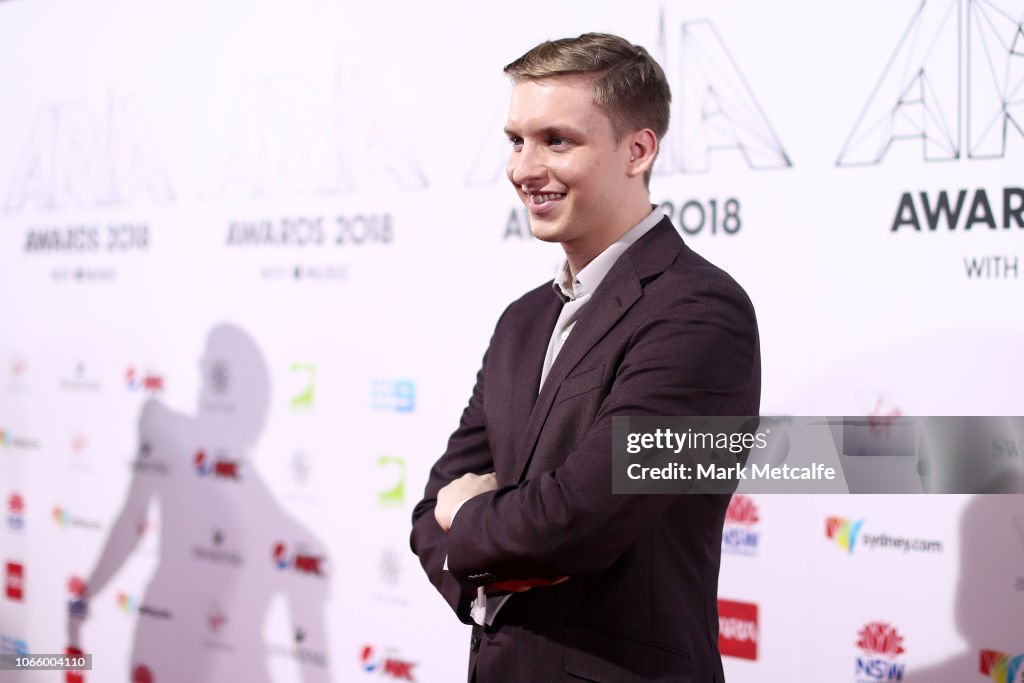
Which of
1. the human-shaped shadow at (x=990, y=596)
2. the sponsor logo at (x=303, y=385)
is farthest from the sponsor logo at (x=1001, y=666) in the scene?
the sponsor logo at (x=303, y=385)

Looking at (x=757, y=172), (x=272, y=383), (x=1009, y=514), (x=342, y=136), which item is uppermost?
(x=342, y=136)

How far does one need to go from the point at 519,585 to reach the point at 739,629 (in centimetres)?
134

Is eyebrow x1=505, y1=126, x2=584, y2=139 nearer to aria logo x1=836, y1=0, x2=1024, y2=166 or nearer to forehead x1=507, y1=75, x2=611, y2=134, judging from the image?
forehead x1=507, y1=75, x2=611, y2=134

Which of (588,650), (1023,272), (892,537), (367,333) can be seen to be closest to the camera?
(588,650)

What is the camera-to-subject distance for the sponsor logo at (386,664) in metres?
3.48

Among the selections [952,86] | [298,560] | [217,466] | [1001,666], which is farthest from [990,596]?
[217,466]

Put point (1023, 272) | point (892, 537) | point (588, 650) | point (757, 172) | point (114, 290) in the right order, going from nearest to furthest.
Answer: point (588, 650) → point (1023, 272) → point (892, 537) → point (757, 172) → point (114, 290)

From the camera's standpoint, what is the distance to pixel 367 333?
356cm

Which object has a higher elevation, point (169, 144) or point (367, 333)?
point (169, 144)

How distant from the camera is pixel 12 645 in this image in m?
4.62

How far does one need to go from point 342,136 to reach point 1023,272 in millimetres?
2275

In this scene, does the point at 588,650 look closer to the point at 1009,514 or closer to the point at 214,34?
the point at 1009,514

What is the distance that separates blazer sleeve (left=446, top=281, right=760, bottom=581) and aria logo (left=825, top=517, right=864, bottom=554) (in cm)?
112

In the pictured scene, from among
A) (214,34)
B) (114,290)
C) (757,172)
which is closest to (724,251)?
(757,172)
